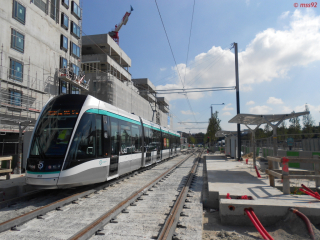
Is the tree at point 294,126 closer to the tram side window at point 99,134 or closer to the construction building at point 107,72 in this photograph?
the construction building at point 107,72

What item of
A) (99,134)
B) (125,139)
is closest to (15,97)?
(125,139)

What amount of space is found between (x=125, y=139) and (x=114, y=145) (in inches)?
55.7

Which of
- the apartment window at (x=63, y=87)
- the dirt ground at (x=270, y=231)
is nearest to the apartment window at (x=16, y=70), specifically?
the apartment window at (x=63, y=87)

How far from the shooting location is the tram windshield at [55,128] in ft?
23.8

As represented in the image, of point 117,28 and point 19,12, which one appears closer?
point 19,12

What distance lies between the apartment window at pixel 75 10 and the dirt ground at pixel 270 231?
101ft

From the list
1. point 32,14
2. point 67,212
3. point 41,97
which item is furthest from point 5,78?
point 67,212

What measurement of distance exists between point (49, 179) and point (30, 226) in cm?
191

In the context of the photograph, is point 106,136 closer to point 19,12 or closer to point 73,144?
point 73,144

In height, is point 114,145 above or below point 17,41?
below

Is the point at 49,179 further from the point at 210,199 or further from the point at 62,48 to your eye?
the point at 62,48

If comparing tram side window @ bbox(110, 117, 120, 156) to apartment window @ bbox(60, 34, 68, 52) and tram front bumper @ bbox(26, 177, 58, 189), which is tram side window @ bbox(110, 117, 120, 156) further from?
apartment window @ bbox(60, 34, 68, 52)

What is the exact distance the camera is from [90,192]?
8.09m

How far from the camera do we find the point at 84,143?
7707mm
